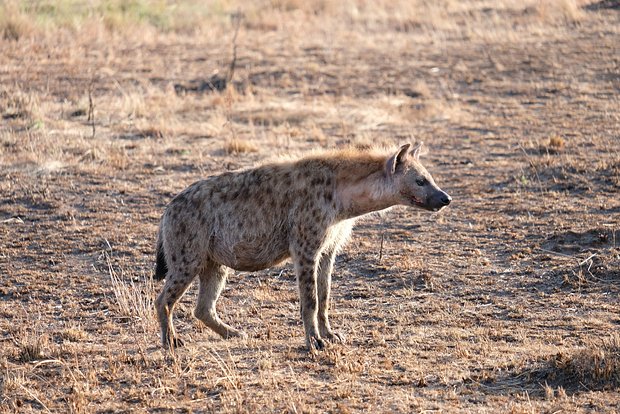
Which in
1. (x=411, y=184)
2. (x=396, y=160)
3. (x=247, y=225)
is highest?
(x=396, y=160)

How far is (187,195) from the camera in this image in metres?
6.74

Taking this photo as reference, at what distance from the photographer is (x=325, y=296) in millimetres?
6836

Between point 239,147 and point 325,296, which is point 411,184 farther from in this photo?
point 239,147

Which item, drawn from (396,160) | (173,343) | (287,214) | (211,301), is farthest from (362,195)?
(173,343)

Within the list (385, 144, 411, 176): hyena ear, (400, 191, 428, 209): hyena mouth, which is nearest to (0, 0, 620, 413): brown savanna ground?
(400, 191, 428, 209): hyena mouth

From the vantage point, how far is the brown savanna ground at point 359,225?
6.07 meters

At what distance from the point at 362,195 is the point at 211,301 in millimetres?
1217

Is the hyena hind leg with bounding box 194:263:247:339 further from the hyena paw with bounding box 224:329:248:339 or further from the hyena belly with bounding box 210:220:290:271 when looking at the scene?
the hyena belly with bounding box 210:220:290:271

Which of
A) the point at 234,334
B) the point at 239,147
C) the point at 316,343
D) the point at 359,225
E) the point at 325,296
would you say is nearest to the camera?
the point at 316,343

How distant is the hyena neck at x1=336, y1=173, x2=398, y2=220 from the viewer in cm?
667

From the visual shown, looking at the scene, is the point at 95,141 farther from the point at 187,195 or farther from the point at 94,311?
the point at 187,195

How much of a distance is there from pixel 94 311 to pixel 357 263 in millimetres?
2184

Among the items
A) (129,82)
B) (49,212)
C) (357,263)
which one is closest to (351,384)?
(357,263)

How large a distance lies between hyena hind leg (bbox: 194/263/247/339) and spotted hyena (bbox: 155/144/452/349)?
6.7 inches
